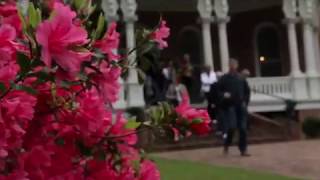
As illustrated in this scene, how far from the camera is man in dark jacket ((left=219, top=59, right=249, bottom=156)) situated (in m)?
14.2

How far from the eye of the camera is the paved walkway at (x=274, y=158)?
12.2 m

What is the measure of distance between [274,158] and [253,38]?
14616 mm

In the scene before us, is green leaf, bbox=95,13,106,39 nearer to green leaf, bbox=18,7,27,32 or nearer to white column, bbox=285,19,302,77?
green leaf, bbox=18,7,27,32

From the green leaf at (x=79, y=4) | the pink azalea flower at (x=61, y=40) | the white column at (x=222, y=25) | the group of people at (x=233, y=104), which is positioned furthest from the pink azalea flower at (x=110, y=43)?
the white column at (x=222, y=25)

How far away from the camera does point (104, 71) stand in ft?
8.25

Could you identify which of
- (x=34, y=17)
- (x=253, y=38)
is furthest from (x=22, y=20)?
(x=253, y=38)

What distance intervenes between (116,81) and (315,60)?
23.7 metres

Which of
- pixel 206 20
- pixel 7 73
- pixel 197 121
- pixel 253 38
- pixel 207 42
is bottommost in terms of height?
pixel 197 121

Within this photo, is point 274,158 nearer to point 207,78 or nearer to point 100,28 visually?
point 207,78

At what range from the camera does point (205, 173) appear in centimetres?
1146

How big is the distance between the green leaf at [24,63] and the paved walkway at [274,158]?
30.8 feet

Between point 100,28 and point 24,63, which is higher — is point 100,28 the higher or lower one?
the higher one

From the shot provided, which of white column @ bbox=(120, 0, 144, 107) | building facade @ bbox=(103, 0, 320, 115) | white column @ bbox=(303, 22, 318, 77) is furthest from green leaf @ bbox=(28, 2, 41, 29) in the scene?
white column @ bbox=(303, 22, 318, 77)

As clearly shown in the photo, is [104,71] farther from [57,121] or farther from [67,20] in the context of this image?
[67,20]
